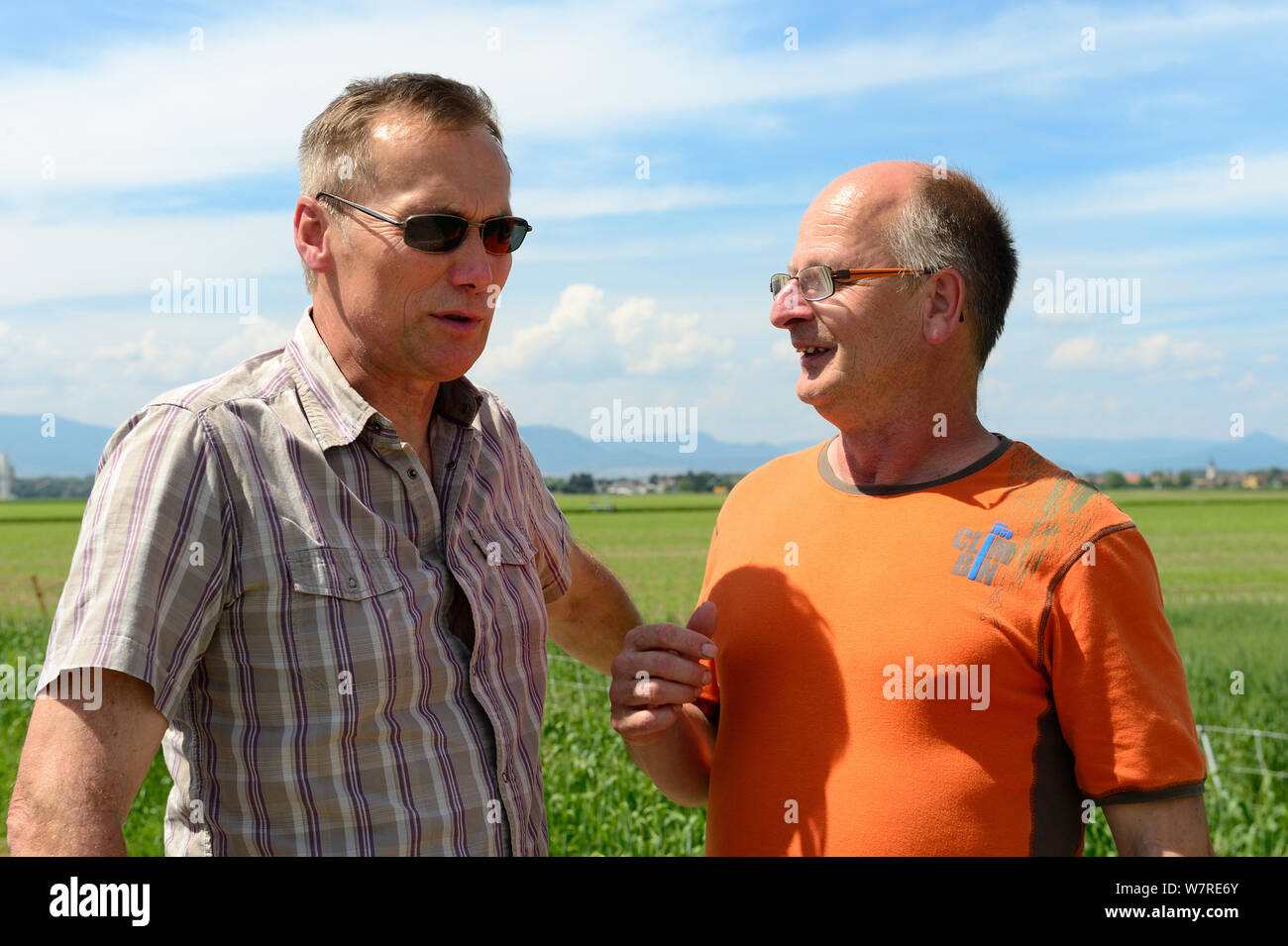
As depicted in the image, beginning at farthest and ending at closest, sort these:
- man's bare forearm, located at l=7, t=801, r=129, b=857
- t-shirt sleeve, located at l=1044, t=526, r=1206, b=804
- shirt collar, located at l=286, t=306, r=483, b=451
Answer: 1. shirt collar, located at l=286, t=306, r=483, b=451
2. t-shirt sleeve, located at l=1044, t=526, r=1206, b=804
3. man's bare forearm, located at l=7, t=801, r=129, b=857

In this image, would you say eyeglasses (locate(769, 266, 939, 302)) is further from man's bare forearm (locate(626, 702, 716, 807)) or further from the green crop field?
the green crop field

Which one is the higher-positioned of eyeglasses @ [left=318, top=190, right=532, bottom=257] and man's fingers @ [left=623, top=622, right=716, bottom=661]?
eyeglasses @ [left=318, top=190, right=532, bottom=257]

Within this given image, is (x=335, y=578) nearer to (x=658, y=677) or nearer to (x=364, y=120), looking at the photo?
(x=658, y=677)

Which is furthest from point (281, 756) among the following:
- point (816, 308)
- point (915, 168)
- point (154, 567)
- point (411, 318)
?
point (915, 168)

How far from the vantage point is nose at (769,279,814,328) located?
9.45 ft

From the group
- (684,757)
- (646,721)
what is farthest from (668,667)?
(684,757)

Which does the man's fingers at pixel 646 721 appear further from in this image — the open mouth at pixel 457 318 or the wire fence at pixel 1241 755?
the wire fence at pixel 1241 755

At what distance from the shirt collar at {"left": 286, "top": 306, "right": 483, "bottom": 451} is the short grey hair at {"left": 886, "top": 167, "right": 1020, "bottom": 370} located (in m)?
1.42

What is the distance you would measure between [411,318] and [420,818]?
1.22 m

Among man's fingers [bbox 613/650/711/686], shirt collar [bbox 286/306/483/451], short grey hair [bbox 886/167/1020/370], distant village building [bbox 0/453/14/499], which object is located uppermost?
distant village building [bbox 0/453/14/499]

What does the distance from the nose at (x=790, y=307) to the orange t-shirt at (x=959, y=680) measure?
1.69 feet

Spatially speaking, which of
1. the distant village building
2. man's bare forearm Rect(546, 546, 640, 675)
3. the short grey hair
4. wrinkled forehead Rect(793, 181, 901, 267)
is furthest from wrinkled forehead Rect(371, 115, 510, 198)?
the distant village building

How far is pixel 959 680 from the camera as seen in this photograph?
8.36ft

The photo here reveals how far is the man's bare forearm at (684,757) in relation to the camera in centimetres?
306
